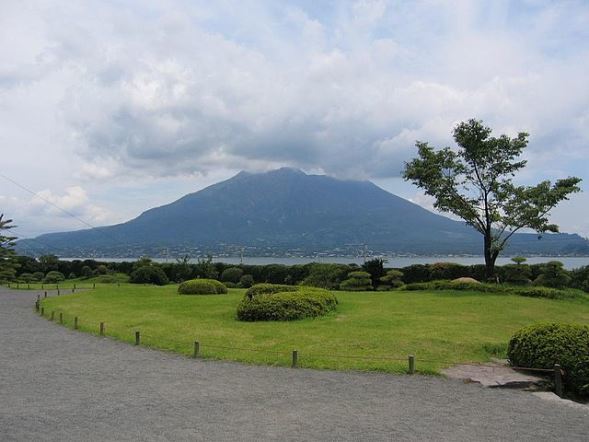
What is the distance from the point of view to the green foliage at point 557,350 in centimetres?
836

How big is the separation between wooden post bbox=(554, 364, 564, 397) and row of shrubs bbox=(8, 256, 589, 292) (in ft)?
59.9

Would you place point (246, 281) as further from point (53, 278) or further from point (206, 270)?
point (53, 278)

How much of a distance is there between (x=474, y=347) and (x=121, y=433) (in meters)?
7.83

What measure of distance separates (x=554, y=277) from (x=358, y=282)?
31.7 feet

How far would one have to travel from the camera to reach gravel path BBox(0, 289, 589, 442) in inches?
246

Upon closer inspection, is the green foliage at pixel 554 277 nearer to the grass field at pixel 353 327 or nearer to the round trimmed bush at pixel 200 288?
the grass field at pixel 353 327

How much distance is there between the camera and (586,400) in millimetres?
8180

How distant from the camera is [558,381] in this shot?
8094mm

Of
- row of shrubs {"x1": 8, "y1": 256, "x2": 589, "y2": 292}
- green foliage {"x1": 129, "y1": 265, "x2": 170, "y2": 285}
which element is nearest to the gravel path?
row of shrubs {"x1": 8, "y1": 256, "x2": 589, "y2": 292}

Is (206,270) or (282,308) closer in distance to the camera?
(282,308)

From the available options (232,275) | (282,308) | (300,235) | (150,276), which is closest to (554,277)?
(282,308)

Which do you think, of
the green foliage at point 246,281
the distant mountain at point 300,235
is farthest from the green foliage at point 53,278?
the distant mountain at point 300,235

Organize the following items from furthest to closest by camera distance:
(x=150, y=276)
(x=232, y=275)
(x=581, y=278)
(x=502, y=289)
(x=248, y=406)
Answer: (x=150, y=276) < (x=232, y=275) < (x=581, y=278) < (x=502, y=289) < (x=248, y=406)

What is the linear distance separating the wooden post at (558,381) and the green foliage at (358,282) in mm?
19627
